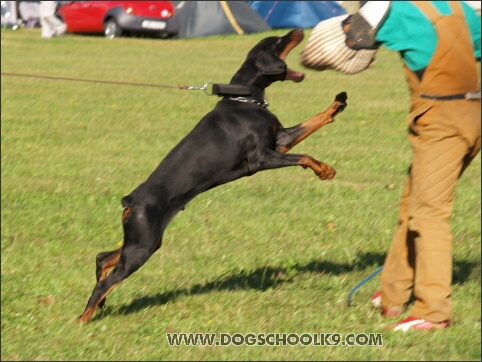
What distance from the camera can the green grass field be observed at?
5695mm

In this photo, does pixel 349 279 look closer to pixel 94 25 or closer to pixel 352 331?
pixel 352 331

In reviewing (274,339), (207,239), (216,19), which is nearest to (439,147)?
(274,339)

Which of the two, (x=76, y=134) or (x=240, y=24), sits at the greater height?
(x=76, y=134)

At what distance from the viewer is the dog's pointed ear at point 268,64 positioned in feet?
20.4

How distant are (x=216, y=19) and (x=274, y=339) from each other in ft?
70.9

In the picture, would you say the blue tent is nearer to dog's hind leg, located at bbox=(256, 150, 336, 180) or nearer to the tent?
the tent

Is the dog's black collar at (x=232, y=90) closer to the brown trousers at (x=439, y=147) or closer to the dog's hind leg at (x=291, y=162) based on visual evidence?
the dog's hind leg at (x=291, y=162)

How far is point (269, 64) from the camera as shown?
6.25 metres

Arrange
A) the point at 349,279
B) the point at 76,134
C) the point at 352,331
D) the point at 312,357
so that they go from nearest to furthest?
the point at 312,357, the point at 352,331, the point at 349,279, the point at 76,134

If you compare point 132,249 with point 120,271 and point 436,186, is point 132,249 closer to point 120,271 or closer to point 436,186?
point 120,271

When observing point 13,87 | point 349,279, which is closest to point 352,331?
point 349,279

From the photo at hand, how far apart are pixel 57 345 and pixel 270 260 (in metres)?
2.10

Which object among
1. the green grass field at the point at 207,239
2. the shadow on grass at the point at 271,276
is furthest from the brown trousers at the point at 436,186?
the shadow on grass at the point at 271,276

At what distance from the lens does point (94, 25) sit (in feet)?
88.2
